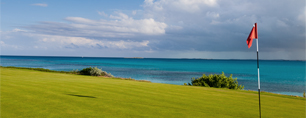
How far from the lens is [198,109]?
9.84 m

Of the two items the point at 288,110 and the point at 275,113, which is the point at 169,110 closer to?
the point at 275,113

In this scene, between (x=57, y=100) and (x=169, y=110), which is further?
(x=57, y=100)

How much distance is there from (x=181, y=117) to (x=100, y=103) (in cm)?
408

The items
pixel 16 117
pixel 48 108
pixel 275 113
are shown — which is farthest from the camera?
pixel 275 113

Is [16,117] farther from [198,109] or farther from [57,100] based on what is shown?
[198,109]

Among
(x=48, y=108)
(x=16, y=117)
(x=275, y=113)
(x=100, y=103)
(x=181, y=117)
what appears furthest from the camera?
(x=100, y=103)

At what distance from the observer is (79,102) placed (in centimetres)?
1042

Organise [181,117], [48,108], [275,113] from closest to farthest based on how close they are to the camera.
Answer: [181,117] < [48,108] < [275,113]

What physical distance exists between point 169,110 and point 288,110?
5861 millimetres

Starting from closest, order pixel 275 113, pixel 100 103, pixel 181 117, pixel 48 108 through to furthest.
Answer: pixel 181 117 < pixel 48 108 < pixel 275 113 < pixel 100 103

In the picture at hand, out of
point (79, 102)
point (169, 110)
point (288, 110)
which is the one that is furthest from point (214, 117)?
point (79, 102)

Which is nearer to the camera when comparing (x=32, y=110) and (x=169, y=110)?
(x=32, y=110)

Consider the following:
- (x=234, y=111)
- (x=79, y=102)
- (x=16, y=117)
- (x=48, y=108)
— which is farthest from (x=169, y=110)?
(x=16, y=117)

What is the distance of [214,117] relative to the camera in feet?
28.0
